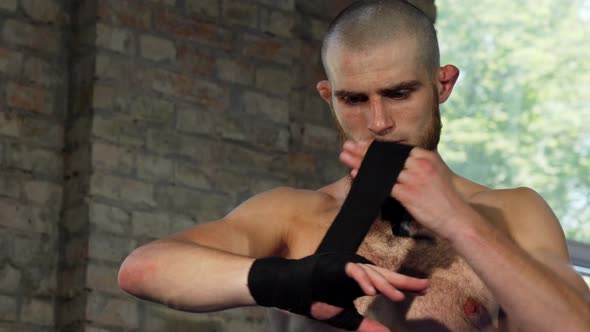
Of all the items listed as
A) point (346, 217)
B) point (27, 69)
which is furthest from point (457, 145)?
point (346, 217)

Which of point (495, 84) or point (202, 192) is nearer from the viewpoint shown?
point (202, 192)

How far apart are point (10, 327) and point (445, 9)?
97.6 inches

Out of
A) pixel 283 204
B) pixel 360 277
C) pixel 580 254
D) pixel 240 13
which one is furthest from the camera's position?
pixel 580 254

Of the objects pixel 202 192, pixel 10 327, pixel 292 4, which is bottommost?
pixel 10 327

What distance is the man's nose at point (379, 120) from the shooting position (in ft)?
8.30

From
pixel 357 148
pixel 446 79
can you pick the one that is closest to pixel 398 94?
pixel 446 79

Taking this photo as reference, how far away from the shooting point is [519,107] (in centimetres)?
571

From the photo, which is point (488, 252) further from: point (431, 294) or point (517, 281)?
point (431, 294)

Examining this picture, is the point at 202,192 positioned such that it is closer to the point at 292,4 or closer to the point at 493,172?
the point at 292,4

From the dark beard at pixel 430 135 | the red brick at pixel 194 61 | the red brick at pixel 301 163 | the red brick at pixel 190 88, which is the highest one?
the red brick at pixel 194 61

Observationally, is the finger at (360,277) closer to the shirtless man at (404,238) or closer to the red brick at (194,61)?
the shirtless man at (404,238)

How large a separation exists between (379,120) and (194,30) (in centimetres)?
230

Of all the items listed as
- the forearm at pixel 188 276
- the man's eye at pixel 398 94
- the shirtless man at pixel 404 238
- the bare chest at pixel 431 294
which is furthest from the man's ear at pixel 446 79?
the forearm at pixel 188 276

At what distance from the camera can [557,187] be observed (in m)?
5.68
